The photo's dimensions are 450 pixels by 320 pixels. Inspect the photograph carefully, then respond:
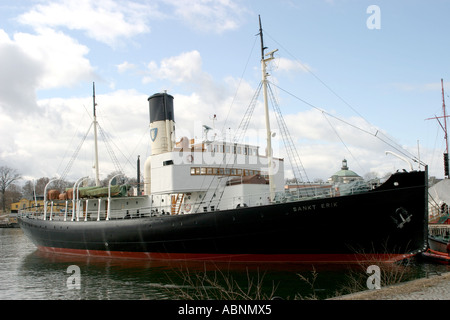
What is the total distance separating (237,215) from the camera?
17.8 m

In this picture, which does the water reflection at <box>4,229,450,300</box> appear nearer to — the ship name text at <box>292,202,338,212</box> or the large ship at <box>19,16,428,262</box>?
the large ship at <box>19,16,428,262</box>

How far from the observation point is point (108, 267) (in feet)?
65.6

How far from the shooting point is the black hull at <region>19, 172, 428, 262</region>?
15680mm

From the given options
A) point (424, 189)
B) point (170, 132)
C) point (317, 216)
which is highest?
point (170, 132)

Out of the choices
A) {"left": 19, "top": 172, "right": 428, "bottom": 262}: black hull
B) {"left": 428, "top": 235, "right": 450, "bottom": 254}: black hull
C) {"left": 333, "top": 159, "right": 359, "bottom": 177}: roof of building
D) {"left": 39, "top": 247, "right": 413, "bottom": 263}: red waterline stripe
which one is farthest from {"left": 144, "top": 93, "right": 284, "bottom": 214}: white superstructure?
{"left": 333, "top": 159, "right": 359, "bottom": 177}: roof of building

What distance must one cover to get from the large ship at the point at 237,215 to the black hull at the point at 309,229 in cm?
5

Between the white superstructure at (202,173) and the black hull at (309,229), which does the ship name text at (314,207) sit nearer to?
the black hull at (309,229)

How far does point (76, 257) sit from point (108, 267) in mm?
6166

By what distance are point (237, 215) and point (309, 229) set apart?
3.63m

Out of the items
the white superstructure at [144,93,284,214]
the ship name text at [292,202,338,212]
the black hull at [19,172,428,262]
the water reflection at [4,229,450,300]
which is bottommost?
the water reflection at [4,229,450,300]

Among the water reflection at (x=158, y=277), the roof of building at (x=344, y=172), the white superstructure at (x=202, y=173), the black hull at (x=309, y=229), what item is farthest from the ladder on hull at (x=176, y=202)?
the roof of building at (x=344, y=172)

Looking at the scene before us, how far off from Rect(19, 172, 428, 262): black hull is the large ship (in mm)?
46
